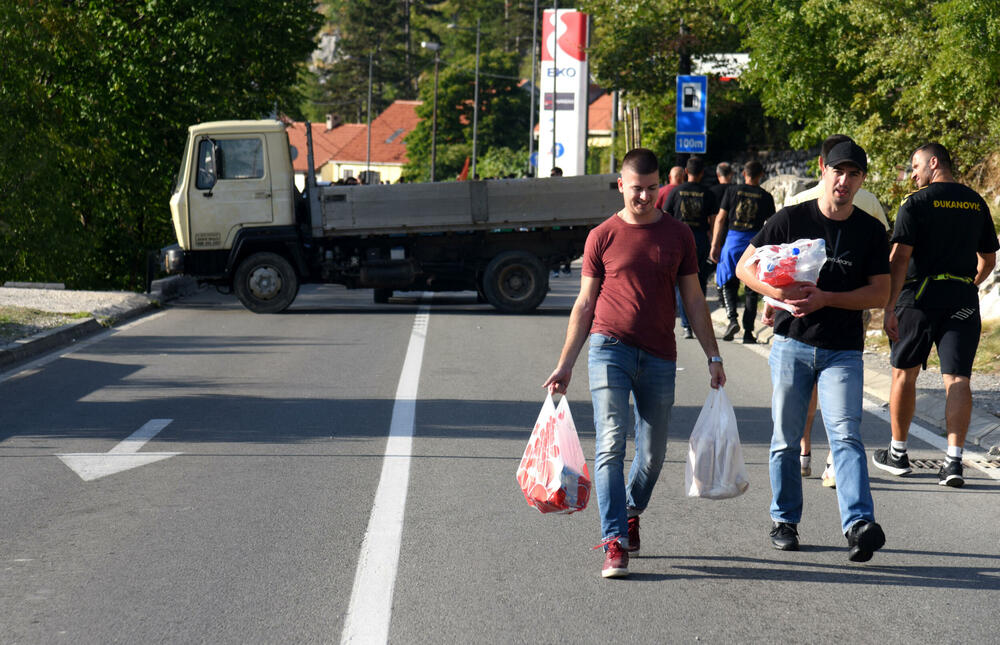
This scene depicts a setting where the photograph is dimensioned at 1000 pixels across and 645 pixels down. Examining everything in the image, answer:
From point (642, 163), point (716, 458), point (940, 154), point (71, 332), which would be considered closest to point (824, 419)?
point (716, 458)

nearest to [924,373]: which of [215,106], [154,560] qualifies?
[154,560]

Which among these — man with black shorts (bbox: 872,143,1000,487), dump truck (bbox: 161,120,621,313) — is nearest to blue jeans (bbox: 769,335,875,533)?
man with black shorts (bbox: 872,143,1000,487)

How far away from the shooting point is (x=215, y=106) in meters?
25.4

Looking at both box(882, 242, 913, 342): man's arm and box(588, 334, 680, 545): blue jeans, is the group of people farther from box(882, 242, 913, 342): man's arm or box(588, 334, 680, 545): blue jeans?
box(882, 242, 913, 342): man's arm

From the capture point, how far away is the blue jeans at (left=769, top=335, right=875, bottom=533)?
5.59 meters

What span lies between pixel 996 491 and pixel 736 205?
6.69 meters

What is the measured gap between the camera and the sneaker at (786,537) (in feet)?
19.3

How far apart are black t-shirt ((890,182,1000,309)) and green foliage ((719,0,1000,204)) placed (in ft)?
24.5

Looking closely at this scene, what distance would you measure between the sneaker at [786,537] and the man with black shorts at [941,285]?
6.09ft

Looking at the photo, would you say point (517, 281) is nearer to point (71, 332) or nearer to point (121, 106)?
point (71, 332)

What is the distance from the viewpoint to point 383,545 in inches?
235

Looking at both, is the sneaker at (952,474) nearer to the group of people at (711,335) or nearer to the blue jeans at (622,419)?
the group of people at (711,335)

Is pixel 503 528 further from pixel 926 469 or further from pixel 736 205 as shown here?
pixel 736 205

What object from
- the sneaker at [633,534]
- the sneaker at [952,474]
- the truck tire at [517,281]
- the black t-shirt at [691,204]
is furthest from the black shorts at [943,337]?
the truck tire at [517,281]
